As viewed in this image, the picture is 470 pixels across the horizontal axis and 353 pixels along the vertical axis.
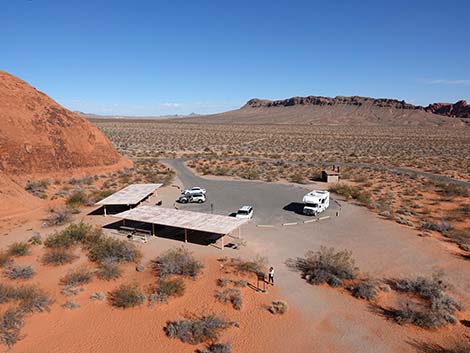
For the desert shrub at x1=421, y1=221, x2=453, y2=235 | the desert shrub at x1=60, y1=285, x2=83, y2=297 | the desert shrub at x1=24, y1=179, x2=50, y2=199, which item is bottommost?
the desert shrub at x1=421, y1=221, x2=453, y2=235

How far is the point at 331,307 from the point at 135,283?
913cm

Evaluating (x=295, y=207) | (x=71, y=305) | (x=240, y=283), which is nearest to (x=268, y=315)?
(x=240, y=283)

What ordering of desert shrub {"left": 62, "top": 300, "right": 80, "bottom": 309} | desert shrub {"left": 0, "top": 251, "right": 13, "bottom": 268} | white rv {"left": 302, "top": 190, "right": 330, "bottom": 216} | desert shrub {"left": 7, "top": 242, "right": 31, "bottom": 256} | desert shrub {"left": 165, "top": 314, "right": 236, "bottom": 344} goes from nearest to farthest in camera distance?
desert shrub {"left": 165, "top": 314, "right": 236, "bottom": 344}
desert shrub {"left": 62, "top": 300, "right": 80, "bottom": 309}
desert shrub {"left": 0, "top": 251, "right": 13, "bottom": 268}
desert shrub {"left": 7, "top": 242, "right": 31, "bottom": 256}
white rv {"left": 302, "top": 190, "right": 330, "bottom": 216}

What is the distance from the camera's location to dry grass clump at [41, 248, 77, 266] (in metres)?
17.5

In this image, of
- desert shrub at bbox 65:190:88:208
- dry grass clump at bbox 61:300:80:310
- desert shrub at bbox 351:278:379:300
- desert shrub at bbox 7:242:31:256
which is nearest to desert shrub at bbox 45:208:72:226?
desert shrub at bbox 65:190:88:208

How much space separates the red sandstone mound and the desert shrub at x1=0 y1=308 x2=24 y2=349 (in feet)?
52.4

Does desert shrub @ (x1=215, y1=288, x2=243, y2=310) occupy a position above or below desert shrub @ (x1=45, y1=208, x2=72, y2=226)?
below

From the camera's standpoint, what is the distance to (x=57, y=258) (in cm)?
1756

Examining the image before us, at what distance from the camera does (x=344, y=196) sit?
32.6m

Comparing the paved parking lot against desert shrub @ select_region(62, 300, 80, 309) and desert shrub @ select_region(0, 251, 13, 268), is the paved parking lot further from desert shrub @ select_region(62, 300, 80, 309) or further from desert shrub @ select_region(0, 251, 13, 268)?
desert shrub @ select_region(62, 300, 80, 309)

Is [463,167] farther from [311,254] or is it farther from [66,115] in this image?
[66,115]

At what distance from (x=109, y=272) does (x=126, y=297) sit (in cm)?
268

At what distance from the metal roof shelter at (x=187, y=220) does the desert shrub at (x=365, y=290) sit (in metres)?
7.33

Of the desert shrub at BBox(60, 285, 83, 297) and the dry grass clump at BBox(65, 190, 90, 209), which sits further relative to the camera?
the dry grass clump at BBox(65, 190, 90, 209)
